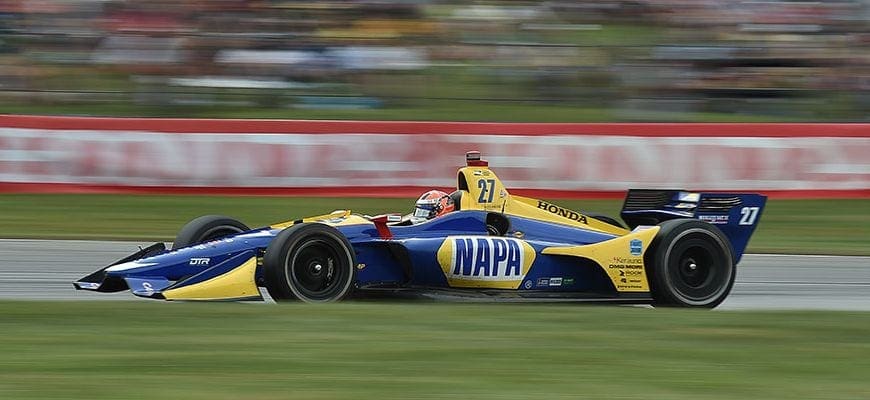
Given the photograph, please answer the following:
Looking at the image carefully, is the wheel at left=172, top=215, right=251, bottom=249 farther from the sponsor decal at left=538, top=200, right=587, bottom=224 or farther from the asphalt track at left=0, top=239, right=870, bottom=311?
the sponsor decal at left=538, top=200, right=587, bottom=224

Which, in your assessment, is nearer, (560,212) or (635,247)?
(635,247)

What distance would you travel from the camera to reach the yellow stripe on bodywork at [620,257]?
8367mm

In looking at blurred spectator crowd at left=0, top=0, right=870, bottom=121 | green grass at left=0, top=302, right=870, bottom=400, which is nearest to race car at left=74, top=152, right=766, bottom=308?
green grass at left=0, top=302, right=870, bottom=400

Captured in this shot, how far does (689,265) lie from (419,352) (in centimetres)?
326

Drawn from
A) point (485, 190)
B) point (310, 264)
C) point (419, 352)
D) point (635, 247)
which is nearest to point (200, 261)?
point (310, 264)

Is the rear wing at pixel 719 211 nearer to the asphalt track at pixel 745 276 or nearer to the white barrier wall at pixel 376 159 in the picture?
the asphalt track at pixel 745 276

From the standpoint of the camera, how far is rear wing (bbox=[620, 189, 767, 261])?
29.6ft

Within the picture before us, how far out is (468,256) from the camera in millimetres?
8117

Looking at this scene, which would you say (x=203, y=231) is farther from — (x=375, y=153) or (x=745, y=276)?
(x=375, y=153)

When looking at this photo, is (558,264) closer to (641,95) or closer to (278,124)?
(278,124)

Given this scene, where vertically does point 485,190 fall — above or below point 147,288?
above

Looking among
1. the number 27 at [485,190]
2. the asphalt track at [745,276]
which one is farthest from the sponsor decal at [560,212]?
the asphalt track at [745,276]

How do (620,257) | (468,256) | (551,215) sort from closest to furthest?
(468,256)
(620,257)
(551,215)

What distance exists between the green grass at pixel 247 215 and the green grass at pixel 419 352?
205 inches
